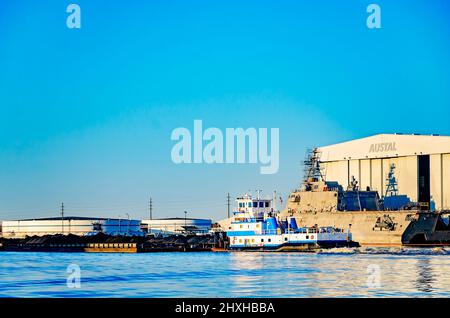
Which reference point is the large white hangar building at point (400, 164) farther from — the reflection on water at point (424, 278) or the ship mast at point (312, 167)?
the reflection on water at point (424, 278)

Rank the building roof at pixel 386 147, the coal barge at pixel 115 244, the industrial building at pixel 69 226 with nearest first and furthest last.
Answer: the building roof at pixel 386 147 → the coal barge at pixel 115 244 → the industrial building at pixel 69 226

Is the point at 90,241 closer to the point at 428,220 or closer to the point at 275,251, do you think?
the point at 275,251

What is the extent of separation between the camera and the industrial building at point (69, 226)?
14640cm

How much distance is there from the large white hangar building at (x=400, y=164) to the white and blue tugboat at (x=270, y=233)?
43.5ft

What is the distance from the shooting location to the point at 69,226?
5778 inches

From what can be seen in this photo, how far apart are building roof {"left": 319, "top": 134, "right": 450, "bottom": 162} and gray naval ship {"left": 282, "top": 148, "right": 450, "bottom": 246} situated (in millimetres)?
2155

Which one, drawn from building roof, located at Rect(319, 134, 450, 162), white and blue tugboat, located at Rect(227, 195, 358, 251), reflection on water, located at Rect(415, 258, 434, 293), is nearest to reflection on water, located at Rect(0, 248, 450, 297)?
reflection on water, located at Rect(415, 258, 434, 293)

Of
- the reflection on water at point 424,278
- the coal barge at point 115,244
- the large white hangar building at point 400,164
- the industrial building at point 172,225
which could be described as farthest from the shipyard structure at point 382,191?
the industrial building at point 172,225

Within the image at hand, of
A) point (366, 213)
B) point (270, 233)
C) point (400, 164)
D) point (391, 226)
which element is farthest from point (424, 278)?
point (400, 164)

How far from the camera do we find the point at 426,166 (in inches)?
4077

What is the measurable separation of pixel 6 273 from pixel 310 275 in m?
19.5

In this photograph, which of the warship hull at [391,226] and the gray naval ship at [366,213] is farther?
the gray naval ship at [366,213]

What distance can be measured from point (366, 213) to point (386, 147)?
543 inches
